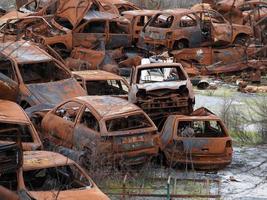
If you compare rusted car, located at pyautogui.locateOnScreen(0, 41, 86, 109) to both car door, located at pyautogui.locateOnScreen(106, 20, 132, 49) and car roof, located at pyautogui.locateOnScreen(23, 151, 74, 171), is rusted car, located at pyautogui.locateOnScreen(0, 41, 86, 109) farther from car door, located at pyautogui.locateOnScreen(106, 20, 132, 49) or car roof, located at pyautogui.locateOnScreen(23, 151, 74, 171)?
car door, located at pyautogui.locateOnScreen(106, 20, 132, 49)

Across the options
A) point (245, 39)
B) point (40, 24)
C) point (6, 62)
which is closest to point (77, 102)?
point (6, 62)

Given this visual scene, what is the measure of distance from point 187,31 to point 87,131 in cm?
1214

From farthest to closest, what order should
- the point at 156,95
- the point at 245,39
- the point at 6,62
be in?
1. the point at 245,39
2. the point at 6,62
3. the point at 156,95

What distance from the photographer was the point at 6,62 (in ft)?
57.5

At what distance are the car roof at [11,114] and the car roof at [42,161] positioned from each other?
164 cm

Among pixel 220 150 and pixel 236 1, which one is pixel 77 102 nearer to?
pixel 220 150

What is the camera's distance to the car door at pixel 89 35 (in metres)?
24.9

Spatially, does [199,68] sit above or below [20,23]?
below

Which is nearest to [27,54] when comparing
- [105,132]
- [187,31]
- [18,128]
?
[105,132]

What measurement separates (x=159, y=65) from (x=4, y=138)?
5096 mm

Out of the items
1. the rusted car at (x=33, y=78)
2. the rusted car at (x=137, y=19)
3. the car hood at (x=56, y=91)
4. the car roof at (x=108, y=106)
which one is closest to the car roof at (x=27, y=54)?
the rusted car at (x=33, y=78)

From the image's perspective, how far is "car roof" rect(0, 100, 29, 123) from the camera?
12.9 meters

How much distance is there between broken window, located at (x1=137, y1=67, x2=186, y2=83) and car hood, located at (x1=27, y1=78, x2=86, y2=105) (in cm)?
146

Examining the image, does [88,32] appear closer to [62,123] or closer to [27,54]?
[27,54]
